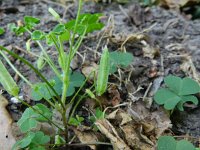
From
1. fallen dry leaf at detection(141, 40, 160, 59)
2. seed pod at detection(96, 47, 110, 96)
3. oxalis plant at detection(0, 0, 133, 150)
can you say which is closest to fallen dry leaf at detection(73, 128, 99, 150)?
oxalis plant at detection(0, 0, 133, 150)

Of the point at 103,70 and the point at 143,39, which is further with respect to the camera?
the point at 143,39

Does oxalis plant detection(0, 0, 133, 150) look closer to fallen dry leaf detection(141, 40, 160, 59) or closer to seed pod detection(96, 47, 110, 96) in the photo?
seed pod detection(96, 47, 110, 96)

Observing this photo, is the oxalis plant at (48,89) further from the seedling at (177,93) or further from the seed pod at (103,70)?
the seedling at (177,93)

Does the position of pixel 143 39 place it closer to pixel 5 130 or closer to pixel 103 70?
pixel 103 70

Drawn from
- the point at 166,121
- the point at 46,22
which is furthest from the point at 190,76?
the point at 46,22

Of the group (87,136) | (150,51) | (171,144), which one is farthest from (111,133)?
(150,51)

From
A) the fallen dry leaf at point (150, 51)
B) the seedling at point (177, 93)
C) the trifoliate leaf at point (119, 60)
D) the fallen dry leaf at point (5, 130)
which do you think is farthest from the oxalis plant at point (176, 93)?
the fallen dry leaf at point (5, 130)
